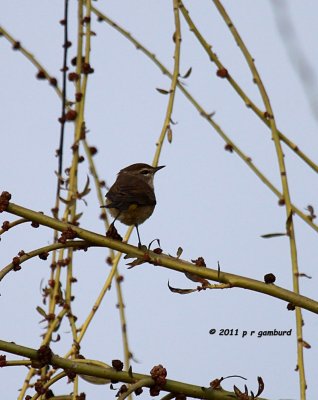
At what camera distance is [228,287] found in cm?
263

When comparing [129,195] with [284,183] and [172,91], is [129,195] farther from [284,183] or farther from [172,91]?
[284,183]

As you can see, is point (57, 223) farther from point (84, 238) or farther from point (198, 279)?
point (198, 279)

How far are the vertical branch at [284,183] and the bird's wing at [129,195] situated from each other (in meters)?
1.48

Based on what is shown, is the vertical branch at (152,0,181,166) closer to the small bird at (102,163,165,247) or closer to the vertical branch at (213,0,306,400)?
the vertical branch at (213,0,306,400)

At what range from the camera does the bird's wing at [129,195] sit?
189 inches

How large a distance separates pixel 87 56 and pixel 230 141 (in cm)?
95

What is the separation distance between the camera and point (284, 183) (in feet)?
10.5

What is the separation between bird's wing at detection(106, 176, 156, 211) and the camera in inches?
189

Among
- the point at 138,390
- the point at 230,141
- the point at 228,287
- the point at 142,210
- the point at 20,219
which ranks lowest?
the point at 138,390

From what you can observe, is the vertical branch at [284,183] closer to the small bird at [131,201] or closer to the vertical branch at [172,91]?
the vertical branch at [172,91]

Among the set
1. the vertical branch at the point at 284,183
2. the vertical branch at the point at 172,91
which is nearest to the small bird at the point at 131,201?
the vertical branch at the point at 172,91

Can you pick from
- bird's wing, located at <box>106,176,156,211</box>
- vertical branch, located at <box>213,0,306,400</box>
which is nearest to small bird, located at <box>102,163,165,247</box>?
bird's wing, located at <box>106,176,156,211</box>

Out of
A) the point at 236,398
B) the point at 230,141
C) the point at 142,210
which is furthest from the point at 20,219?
the point at 142,210

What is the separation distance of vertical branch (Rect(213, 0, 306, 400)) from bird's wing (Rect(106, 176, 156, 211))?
4.85 feet
